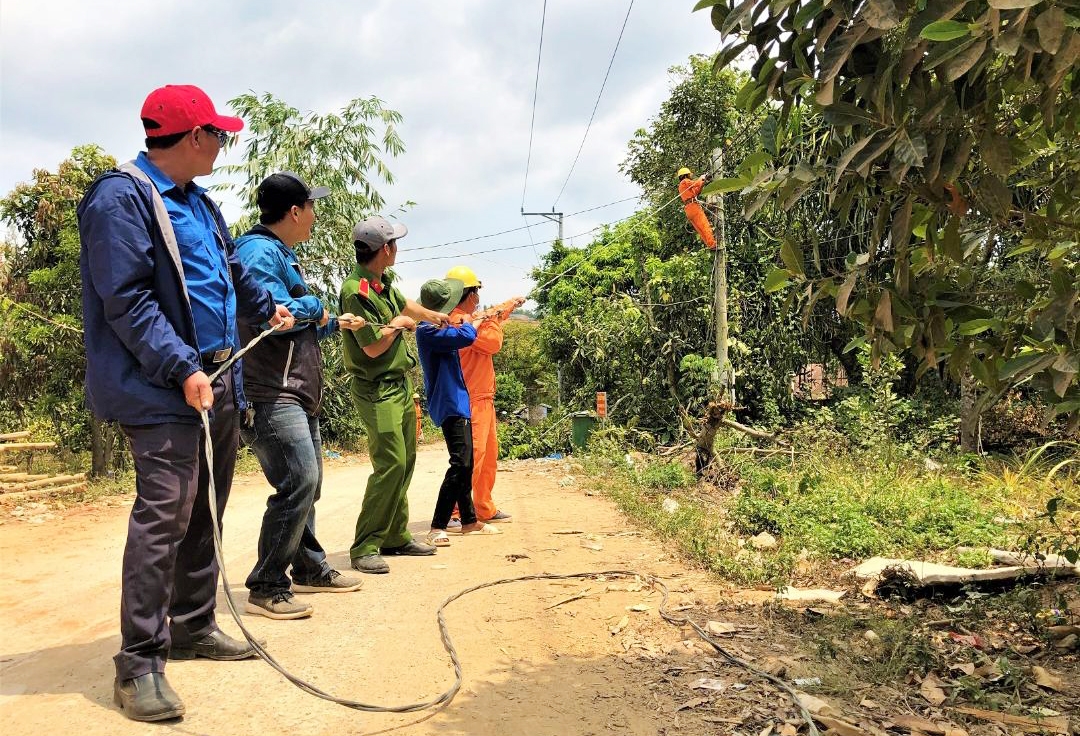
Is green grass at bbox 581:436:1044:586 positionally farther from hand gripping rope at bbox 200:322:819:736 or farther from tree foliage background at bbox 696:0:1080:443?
tree foliage background at bbox 696:0:1080:443

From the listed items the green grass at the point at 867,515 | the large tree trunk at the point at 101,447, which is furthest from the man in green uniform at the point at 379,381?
the large tree trunk at the point at 101,447

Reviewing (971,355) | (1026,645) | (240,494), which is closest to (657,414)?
(240,494)

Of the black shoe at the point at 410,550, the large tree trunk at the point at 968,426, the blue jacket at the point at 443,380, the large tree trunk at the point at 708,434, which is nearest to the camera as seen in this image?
the black shoe at the point at 410,550

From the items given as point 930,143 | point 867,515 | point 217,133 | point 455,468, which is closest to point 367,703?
point 217,133

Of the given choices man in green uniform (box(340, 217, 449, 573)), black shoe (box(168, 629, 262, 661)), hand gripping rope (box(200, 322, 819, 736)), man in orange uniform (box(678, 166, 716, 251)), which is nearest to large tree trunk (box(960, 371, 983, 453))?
man in orange uniform (box(678, 166, 716, 251))

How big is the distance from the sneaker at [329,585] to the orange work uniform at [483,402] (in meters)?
1.99

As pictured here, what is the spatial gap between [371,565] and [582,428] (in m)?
8.20

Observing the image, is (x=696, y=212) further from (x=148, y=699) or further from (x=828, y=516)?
(x=148, y=699)

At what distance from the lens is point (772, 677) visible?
9.66 ft

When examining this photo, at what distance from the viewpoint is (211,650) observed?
314 cm

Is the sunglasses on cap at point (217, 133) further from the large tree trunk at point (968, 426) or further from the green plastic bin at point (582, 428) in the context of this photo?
the green plastic bin at point (582, 428)

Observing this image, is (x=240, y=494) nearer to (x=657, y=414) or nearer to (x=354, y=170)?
(x=657, y=414)

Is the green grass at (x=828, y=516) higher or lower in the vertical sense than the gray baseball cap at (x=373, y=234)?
lower

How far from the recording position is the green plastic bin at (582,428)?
12.5m
